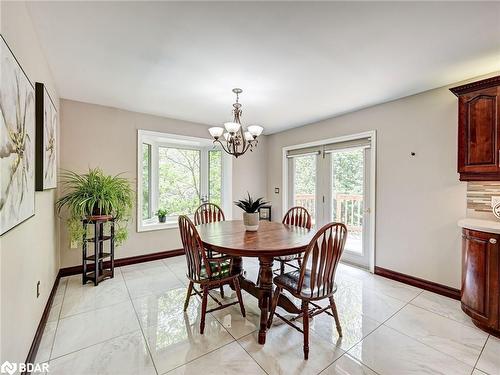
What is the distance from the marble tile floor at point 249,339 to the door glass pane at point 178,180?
1.94m

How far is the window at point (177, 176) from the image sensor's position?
4.05 metres

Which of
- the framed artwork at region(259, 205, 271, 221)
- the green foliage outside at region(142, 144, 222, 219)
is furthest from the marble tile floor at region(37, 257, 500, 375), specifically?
the framed artwork at region(259, 205, 271, 221)

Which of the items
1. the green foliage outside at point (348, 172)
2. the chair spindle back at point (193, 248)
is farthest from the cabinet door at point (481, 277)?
the chair spindle back at point (193, 248)

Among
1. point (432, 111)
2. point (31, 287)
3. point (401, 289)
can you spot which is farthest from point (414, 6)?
point (31, 287)

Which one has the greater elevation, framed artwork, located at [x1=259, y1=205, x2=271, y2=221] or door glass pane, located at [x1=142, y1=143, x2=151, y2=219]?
door glass pane, located at [x1=142, y1=143, x2=151, y2=219]

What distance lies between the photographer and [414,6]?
4.91 feet

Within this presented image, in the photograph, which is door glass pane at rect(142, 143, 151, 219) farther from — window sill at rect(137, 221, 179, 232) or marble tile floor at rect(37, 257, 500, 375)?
marble tile floor at rect(37, 257, 500, 375)

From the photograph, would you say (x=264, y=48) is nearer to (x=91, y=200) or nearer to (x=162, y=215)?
(x=91, y=200)

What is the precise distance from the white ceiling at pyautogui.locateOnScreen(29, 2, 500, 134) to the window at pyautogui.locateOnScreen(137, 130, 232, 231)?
1.21 meters

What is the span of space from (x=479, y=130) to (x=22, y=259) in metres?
3.94

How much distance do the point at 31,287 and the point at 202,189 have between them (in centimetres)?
319

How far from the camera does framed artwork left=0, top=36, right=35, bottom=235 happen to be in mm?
1150

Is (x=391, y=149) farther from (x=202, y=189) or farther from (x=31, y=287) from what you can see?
(x=31, y=287)

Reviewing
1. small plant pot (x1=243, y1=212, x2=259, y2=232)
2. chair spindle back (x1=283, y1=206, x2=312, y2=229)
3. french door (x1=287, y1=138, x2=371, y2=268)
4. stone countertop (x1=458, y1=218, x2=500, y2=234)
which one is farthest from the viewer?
french door (x1=287, y1=138, x2=371, y2=268)
